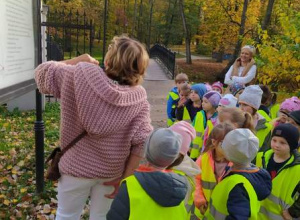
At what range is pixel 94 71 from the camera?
7.10 feet

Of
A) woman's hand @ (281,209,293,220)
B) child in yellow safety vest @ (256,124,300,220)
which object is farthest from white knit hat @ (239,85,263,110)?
woman's hand @ (281,209,293,220)

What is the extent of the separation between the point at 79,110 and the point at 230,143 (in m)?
1.05

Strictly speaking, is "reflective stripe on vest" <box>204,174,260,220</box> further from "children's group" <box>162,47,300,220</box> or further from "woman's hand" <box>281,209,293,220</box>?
"woman's hand" <box>281,209,293,220</box>

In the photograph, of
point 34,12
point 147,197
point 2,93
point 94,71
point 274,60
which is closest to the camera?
point 147,197

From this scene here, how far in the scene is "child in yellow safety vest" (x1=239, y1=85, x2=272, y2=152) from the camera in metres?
3.61

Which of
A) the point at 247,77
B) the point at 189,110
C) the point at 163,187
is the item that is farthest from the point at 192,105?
the point at 163,187

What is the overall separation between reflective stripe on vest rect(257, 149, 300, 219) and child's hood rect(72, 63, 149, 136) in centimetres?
136

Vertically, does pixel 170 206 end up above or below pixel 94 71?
below

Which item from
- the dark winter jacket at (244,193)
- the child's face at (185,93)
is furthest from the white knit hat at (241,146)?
the child's face at (185,93)

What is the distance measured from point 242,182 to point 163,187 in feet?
2.22

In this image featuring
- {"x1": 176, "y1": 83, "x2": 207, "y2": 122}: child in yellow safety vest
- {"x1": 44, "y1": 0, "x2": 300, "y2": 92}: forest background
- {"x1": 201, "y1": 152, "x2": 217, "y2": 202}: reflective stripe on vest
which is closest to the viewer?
{"x1": 201, "y1": 152, "x2": 217, "y2": 202}: reflective stripe on vest

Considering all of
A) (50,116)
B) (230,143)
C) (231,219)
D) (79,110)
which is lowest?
(50,116)

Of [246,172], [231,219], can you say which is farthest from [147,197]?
[246,172]

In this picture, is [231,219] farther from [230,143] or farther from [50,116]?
[50,116]
